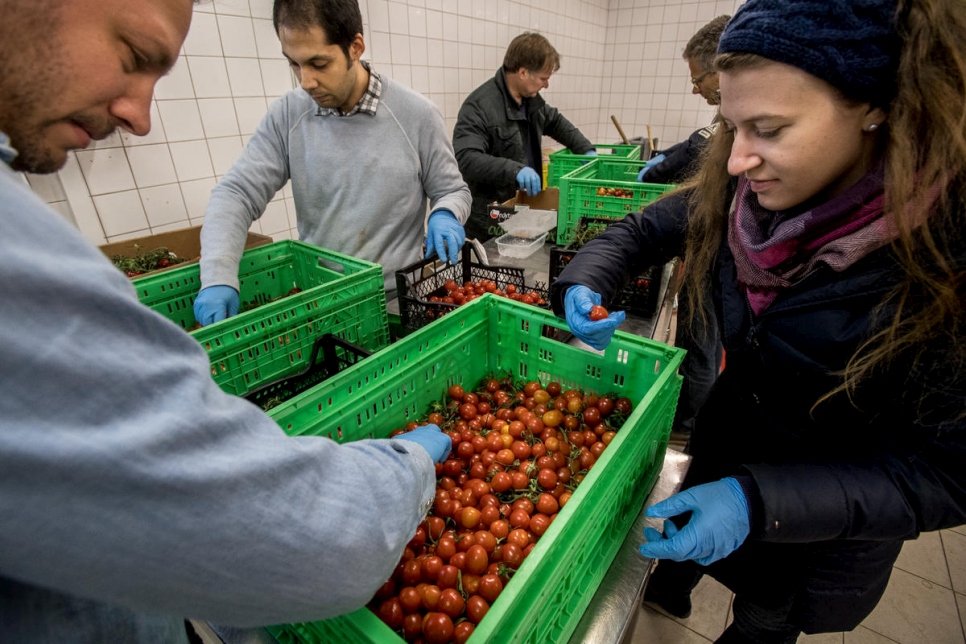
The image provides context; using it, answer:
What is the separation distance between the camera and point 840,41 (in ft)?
2.15

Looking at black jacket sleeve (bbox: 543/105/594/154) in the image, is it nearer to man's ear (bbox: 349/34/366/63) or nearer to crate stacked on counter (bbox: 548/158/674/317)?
crate stacked on counter (bbox: 548/158/674/317)

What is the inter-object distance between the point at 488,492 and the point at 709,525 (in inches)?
18.6

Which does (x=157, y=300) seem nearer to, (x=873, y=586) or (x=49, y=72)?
(x=49, y=72)

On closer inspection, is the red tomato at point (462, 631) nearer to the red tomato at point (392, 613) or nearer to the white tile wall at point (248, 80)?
the red tomato at point (392, 613)

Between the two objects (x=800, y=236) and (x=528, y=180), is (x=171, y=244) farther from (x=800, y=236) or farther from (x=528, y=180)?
(x=800, y=236)

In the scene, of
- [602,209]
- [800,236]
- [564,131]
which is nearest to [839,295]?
[800,236]

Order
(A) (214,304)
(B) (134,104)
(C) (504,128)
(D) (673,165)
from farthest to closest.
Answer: (C) (504,128) → (D) (673,165) → (A) (214,304) → (B) (134,104)

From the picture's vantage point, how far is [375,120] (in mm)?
1806

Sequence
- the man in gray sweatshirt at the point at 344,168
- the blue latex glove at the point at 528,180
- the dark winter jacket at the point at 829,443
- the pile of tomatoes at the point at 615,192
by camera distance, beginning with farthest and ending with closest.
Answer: the blue latex glove at the point at 528,180 < the pile of tomatoes at the point at 615,192 < the man in gray sweatshirt at the point at 344,168 < the dark winter jacket at the point at 829,443

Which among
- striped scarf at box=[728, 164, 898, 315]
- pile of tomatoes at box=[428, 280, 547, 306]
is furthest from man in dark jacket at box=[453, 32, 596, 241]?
striped scarf at box=[728, 164, 898, 315]

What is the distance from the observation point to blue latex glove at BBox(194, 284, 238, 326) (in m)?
1.43

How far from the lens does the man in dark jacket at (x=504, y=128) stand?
2875mm

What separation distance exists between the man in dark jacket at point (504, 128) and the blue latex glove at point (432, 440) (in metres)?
1.95

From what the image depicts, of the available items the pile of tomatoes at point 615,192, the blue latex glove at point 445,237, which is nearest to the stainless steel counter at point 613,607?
the blue latex glove at point 445,237
